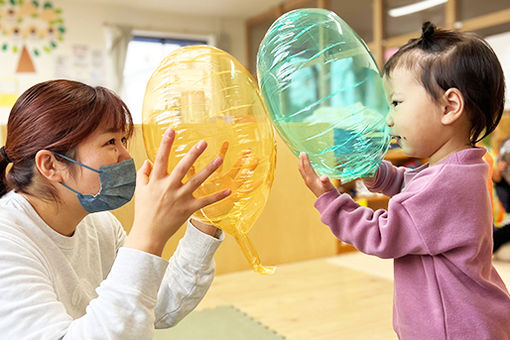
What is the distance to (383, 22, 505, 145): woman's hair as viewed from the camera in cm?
84

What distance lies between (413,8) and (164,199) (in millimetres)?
4638

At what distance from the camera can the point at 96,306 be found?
0.71m

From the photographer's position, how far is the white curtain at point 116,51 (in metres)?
5.60

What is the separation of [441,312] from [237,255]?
1727 millimetres

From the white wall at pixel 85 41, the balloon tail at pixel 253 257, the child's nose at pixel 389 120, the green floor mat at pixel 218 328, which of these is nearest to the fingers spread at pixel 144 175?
the balloon tail at pixel 253 257

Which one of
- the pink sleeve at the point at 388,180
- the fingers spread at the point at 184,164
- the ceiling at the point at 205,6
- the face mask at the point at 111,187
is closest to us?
the fingers spread at the point at 184,164

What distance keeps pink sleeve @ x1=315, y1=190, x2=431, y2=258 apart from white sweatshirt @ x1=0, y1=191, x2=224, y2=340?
0.29 m

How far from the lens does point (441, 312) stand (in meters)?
0.84

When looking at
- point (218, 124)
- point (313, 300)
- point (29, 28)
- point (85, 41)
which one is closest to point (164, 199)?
point (218, 124)

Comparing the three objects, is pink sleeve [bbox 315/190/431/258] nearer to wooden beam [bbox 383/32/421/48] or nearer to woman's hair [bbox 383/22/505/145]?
woman's hair [bbox 383/22/505/145]

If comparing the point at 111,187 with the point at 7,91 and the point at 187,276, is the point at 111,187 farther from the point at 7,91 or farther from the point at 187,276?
the point at 7,91

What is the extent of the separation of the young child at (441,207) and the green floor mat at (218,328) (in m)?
0.92

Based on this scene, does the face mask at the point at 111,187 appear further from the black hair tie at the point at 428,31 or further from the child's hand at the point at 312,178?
the black hair tie at the point at 428,31

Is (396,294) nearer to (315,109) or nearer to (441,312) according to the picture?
(441,312)
